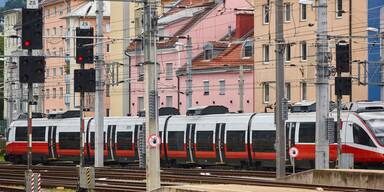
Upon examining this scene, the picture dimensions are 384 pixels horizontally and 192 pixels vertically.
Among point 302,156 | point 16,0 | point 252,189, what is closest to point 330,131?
point 302,156

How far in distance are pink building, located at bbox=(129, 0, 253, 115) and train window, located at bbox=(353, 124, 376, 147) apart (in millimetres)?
36019

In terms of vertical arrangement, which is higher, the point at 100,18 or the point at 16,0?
the point at 16,0

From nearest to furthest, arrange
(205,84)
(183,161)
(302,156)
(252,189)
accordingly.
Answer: (252,189) → (302,156) → (183,161) → (205,84)

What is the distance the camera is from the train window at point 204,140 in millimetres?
48938

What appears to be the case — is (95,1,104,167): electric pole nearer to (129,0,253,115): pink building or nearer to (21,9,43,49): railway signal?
(21,9,43,49): railway signal

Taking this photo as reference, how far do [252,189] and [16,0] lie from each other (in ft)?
486

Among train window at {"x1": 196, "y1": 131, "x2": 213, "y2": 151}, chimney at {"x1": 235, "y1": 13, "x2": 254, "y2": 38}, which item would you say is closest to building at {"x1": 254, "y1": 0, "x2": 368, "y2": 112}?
chimney at {"x1": 235, "y1": 13, "x2": 254, "y2": 38}

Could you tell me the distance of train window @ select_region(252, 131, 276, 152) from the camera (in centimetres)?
4550

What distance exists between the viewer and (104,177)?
146 feet

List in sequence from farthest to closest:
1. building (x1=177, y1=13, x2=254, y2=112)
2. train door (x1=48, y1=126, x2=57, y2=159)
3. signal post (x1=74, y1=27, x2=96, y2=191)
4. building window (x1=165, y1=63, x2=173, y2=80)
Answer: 1. building window (x1=165, y1=63, x2=173, y2=80)
2. building (x1=177, y1=13, x2=254, y2=112)
3. train door (x1=48, y1=126, x2=57, y2=159)
4. signal post (x1=74, y1=27, x2=96, y2=191)

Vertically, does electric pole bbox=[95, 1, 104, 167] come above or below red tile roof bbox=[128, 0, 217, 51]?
below

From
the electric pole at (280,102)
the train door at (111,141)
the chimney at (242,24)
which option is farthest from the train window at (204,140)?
the chimney at (242,24)

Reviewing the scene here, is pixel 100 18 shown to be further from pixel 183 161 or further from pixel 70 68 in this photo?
pixel 70 68

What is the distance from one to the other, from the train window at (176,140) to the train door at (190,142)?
0.48 meters
